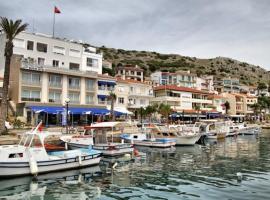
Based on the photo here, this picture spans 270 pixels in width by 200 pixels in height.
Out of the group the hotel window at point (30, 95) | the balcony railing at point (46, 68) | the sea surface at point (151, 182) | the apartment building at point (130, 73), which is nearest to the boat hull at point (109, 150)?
the sea surface at point (151, 182)

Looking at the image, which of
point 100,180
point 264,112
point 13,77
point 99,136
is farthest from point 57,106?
point 264,112

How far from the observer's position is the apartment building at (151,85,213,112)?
87787mm

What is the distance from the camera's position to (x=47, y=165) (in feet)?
79.5

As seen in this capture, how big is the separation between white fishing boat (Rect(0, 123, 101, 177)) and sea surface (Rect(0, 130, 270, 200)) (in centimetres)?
61

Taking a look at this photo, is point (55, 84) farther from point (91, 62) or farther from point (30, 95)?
point (91, 62)

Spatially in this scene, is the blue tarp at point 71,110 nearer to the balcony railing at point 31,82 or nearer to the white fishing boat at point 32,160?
the balcony railing at point 31,82

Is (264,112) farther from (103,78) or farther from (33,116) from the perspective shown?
(33,116)

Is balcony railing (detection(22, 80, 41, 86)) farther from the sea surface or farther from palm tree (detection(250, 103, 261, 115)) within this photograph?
palm tree (detection(250, 103, 261, 115))

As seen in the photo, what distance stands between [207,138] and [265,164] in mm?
28737

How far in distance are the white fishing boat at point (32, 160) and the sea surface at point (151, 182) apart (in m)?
0.61

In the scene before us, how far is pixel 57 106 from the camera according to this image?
56.9m

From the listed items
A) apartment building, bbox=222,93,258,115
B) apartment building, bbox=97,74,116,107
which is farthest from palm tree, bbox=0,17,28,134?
apartment building, bbox=222,93,258,115

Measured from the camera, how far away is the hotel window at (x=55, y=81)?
191 ft

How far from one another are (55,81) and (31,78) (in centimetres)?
482
